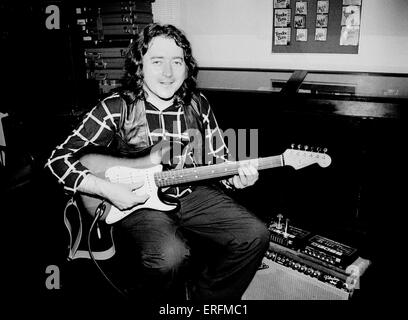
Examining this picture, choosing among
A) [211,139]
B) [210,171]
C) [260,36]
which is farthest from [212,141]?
[260,36]

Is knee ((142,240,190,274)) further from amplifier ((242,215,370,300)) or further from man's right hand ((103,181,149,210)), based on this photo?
amplifier ((242,215,370,300))

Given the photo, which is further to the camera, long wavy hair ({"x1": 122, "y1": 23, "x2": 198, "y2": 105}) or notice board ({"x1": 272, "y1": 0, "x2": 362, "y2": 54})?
notice board ({"x1": 272, "y1": 0, "x2": 362, "y2": 54})

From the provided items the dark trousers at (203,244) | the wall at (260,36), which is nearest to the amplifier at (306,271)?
the dark trousers at (203,244)

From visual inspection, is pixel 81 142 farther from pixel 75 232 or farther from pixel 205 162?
pixel 205 162

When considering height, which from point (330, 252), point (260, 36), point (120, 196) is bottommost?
point (330, 252)

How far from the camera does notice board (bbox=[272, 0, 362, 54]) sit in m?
2.25

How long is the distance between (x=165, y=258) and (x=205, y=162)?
2.40ft

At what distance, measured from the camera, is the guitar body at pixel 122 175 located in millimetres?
1729

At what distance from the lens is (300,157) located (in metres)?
1.78

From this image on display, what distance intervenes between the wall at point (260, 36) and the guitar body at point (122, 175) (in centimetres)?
127

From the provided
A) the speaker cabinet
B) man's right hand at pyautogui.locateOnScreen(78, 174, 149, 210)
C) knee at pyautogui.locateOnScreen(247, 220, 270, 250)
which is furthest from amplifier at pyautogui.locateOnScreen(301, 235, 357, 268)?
man's right hand at pyautogui.locateOnScreen(78, 174, 149, 210)

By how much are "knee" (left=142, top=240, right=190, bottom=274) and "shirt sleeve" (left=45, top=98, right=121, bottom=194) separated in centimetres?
50

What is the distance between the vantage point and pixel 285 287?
1828mm
